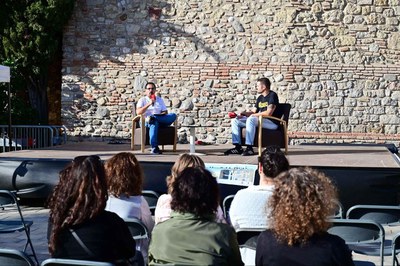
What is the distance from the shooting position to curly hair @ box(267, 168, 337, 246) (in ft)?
9.32

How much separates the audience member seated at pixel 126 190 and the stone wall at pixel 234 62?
27.9 feet

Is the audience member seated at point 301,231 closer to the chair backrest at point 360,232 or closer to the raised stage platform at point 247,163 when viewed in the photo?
the chair backrest at point 360,232

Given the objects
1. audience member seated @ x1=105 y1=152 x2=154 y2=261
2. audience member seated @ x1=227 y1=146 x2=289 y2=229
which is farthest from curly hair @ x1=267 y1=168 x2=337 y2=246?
audience member seated @ x1=105 y1=152 x2=154 y2=261

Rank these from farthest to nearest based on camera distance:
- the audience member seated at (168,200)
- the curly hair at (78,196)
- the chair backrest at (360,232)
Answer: the audience member seated at (168,200)
the chair backrest at (360,232)
the curly hair at (78,196)

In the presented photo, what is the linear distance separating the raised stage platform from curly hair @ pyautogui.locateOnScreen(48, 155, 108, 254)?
410 centimetres

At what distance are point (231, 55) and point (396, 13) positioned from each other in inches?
124

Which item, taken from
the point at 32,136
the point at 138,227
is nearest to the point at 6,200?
the point at 138,227

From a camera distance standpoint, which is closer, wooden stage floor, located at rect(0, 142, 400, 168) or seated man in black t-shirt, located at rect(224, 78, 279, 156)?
wooden stage floor, located at rect(0, 142, 400, 168)

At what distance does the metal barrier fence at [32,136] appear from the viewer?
465 inches

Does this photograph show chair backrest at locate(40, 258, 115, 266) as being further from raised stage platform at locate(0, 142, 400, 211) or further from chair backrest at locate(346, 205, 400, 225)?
raised stage platform at locate(0, 142, 400, 211)

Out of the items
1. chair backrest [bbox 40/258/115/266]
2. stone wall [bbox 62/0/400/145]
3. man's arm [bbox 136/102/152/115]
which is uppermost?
stone wall [bbox 62/0/400/145]

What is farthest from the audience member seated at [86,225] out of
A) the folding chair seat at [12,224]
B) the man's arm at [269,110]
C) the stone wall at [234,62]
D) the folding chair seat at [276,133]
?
the stone wall at [234,62]

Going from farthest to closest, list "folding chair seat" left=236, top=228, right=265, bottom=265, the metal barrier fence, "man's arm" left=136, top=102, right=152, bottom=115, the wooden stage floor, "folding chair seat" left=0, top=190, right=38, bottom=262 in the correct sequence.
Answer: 1. the metal barrier fence
2. "man's arm" left=136, top=102, right=152, bottom=115
3. the wooden stage floor
4. "folding chair seat" left=0, top=190, right=38, bottom=262
5. "folding chair seat" left=236, top=228, right=265, bottom=265

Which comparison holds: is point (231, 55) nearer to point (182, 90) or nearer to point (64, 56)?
point (182, 90)
